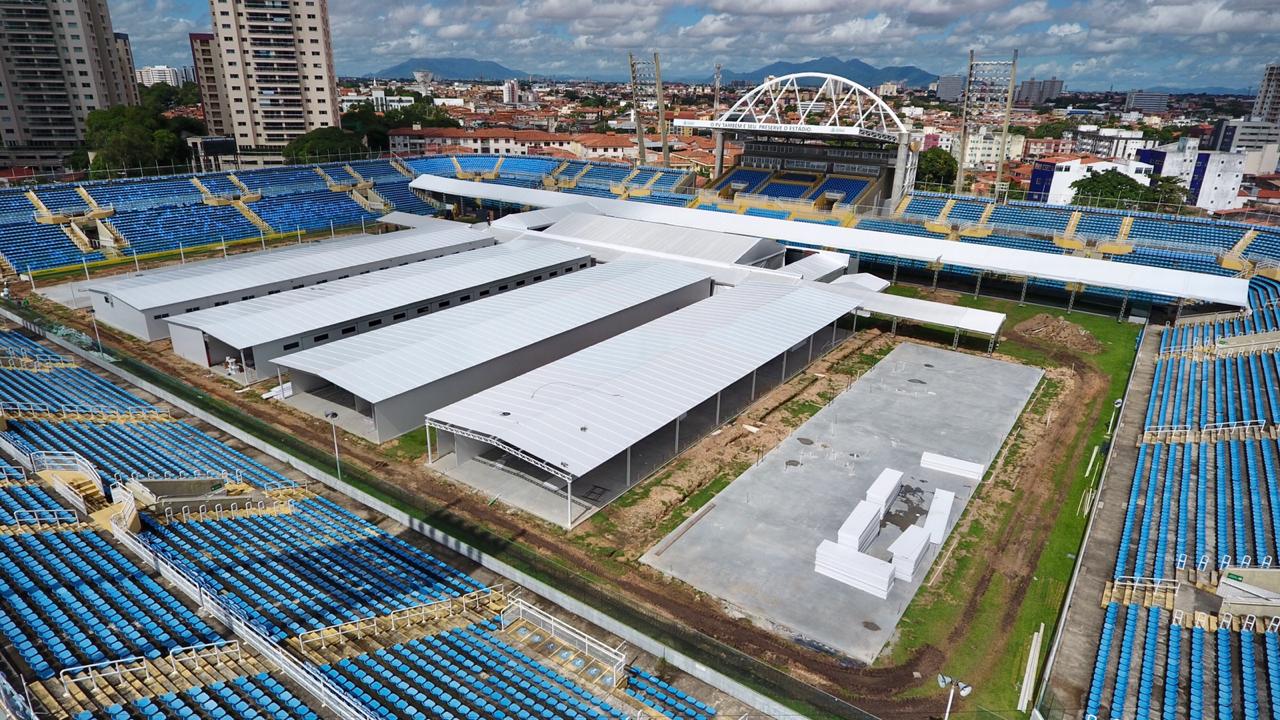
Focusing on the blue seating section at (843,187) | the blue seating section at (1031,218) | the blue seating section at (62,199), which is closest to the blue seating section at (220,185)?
the blue seating section at (62,199)

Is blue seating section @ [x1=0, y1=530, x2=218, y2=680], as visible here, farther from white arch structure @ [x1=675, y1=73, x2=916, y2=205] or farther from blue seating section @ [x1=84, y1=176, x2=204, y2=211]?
blue seating section @ [x1=84, y1=176, x2=204, y2=211]

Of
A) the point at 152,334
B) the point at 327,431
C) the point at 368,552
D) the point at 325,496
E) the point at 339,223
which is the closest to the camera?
the point at 368,552

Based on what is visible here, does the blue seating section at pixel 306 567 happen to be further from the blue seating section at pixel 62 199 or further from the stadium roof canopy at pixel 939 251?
the blue seating section at pixel 62 199

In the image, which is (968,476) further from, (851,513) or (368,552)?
(368,552)

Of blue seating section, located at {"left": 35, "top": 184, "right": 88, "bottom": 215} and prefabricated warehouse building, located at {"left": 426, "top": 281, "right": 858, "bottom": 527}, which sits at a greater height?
blue seating section, located at {"left": 35, "top": 184, "right": 88, "bottom": 215}

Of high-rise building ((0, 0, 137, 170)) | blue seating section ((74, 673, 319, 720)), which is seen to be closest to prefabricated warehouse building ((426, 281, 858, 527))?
blue seating section ((74, 673, 319, 720))

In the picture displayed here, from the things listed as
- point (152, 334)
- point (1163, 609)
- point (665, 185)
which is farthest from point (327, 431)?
point (665, 185)

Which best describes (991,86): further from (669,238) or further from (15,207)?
(15,207)
